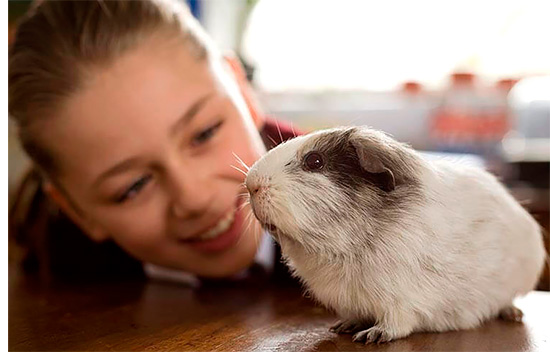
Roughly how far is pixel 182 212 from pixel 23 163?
1.09 meters

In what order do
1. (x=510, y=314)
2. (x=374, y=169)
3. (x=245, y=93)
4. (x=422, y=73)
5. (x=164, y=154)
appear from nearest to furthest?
1. (x=374, y=169)
2. (x=510, y=314)
3. (x=164, y=154)
4. (x=245, y=93)
5. (x=422, y=73)

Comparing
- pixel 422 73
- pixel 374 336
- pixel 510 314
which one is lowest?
pixel 422 73

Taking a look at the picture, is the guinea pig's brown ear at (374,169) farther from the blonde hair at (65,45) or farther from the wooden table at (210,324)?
the blonde hair at (65,45)

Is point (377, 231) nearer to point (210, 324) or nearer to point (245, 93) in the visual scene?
point (210, 324)

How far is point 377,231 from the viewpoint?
0.54 metres

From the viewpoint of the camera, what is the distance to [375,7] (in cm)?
149

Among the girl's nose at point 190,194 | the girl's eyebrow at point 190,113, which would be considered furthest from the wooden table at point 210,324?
the girl's eyebrow at point 190,113

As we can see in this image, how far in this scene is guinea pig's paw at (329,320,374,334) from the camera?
0.58 metres

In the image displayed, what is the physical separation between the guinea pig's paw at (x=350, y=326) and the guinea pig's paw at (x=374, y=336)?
0.03 m

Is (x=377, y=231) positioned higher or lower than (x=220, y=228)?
higher

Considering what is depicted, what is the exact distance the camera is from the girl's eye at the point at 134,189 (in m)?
0.84

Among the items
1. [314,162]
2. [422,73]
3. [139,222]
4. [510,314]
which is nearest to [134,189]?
[139,222]

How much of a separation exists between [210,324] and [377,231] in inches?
8.7

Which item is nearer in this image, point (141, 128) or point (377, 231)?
point (377, 231)
